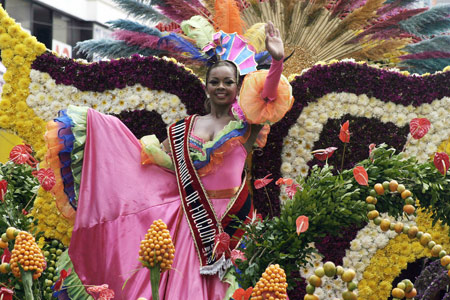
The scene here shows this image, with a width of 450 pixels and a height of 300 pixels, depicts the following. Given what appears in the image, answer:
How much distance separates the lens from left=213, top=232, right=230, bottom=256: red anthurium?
3180 millimetres

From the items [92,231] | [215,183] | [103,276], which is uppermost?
[215,183]

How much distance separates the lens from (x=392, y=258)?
4047mm

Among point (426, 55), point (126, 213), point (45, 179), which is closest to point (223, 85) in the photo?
point (126, 213)

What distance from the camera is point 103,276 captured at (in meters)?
3.23

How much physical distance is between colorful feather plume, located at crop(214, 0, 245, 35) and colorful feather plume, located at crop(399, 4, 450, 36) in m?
→ 1.97

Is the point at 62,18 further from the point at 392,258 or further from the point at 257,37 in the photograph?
the point at 392,258

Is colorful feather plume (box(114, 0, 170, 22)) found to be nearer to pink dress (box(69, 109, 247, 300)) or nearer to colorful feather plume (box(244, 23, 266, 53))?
colorful feather plume (box(244, 23, 266, 53))

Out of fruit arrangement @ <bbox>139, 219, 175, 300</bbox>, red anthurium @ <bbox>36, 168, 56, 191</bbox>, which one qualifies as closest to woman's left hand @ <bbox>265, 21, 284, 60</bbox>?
red anthurium @ <bbox>36, 168, 56, 191</bbox>

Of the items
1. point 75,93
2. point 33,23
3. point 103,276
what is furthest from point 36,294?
point 33,23

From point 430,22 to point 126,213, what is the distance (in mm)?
→ 3772

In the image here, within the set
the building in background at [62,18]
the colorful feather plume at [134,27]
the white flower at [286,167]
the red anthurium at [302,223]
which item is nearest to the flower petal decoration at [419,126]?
the red anthurium at [302,223]

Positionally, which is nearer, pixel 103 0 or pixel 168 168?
pixel 168 168

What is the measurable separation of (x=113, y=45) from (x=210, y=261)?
3.83m

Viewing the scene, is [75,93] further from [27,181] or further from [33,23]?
[33,23]
